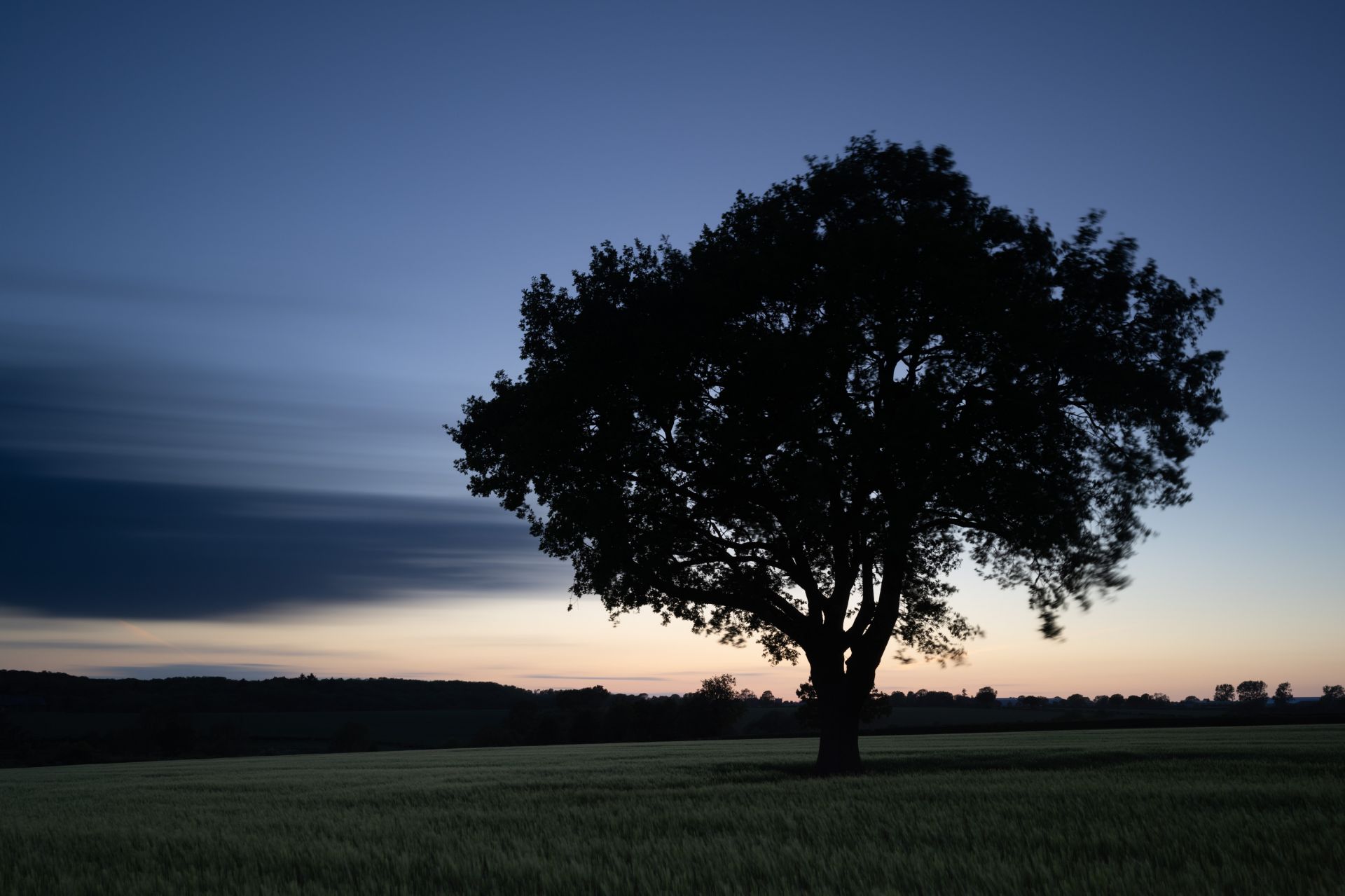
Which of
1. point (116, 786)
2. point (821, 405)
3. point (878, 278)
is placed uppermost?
point (878, 278)

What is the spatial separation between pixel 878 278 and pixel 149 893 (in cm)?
1791

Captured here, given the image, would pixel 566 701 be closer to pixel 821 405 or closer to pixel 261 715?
pixel 261 715

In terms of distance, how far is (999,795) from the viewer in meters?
14.8

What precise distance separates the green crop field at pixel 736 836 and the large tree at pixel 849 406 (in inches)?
202

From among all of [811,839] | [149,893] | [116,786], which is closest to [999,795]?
[811,839]

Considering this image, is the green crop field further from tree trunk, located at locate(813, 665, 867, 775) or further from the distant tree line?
the distant tree line

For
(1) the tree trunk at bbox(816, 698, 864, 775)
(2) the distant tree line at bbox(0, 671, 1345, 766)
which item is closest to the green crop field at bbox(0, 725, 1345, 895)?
(1) the tree trunk at bbox(816, 698, 864, 775)

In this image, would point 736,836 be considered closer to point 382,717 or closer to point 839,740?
point 839,740

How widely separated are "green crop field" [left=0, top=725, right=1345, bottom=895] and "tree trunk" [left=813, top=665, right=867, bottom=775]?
4.02 ft

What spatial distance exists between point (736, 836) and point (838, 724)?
42.5 ft

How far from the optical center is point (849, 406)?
21.0 metres

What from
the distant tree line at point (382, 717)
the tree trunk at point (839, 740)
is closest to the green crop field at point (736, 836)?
the tree trunk at point (839, 740)

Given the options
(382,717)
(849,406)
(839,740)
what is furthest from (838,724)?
(382,717)

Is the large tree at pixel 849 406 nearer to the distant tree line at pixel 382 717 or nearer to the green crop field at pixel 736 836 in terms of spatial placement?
the green crop field at pixel 736 836
